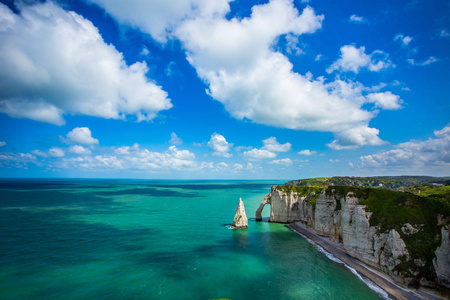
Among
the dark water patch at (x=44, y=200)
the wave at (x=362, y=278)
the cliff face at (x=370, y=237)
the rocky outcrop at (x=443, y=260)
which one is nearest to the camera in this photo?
the rocky outcrop at (x=443, y=260)

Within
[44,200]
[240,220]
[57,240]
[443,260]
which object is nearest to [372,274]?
[443,260]

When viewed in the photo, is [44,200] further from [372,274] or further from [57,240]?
[372,274]

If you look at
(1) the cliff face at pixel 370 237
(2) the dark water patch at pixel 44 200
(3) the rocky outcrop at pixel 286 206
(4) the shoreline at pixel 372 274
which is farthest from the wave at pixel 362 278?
(2) the dark water patch at pixel 44 200

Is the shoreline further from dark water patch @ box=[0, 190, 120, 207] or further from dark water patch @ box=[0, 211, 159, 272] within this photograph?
dark water patch @ box=[0, 190, 120, 207]

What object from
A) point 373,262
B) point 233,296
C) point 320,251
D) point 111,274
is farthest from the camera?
point 320,251

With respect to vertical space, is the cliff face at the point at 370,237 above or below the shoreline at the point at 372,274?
above

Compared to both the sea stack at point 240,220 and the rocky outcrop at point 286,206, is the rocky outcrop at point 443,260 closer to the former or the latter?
the rocky outcrop at point 286,206

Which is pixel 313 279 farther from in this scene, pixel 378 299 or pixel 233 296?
pixel 233 296

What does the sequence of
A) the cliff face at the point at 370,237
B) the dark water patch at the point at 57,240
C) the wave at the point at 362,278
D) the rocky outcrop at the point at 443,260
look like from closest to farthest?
1. the rocky outcrop at the point at 443,260
2. the cliff face at the point at 370,237
3. the wave at the point at 362,278
4. the dark water patch at the point at 57,240

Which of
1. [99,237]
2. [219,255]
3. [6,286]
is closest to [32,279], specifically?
→ [6,286]
